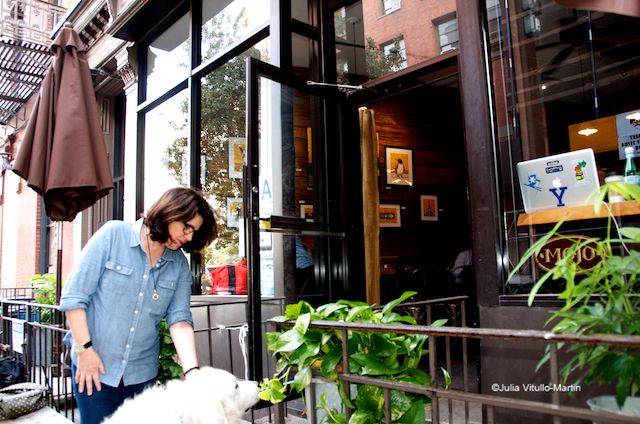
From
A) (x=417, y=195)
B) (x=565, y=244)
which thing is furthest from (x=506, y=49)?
(x=417, y=195)

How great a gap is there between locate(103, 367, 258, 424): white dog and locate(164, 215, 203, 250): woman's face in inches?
29.2

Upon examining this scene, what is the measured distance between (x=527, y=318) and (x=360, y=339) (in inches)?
53.5

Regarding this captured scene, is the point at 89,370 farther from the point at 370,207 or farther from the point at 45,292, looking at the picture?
the point at 45,292

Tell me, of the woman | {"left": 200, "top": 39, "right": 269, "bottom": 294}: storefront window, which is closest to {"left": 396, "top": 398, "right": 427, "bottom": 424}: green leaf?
the woman

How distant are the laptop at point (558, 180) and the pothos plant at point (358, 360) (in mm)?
1511

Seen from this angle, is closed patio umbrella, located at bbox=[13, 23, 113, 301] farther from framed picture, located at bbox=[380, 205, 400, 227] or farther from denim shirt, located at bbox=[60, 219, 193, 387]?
framed picture, located at bbox=[380, 205, 400, 227]

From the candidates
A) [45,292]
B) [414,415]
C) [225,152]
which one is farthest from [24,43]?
[414,415]

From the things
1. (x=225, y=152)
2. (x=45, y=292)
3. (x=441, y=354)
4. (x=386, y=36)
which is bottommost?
(x=441, y=354)

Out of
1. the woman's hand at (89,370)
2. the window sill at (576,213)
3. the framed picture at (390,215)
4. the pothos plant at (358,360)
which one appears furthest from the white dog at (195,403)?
the framed picture at (390,215)

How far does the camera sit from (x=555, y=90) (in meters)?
4.32

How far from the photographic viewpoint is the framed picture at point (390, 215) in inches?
307

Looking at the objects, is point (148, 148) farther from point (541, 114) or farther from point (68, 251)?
point (541, 114)

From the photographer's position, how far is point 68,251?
1055cm

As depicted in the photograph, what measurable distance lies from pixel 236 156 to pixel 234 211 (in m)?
0.71
